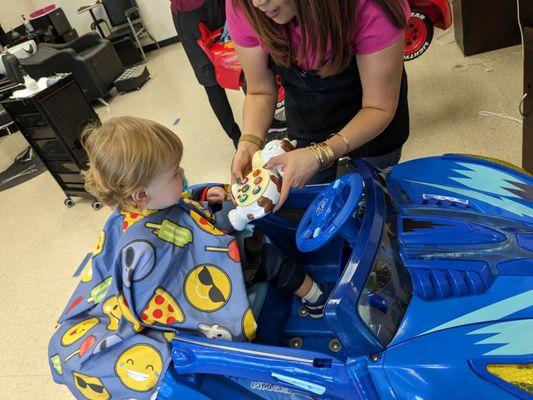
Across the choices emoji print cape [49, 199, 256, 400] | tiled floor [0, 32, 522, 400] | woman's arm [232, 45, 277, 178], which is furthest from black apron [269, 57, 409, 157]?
tiled floor [0, 32, 522, 400]

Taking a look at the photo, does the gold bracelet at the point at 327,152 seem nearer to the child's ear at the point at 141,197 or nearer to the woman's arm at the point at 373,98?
the woman's arm at the point at 373,98

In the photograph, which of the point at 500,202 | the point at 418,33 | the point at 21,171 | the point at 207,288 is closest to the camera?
the point at 500,202

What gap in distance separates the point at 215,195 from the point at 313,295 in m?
0.38

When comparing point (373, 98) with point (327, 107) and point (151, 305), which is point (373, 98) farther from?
point (151, 305)

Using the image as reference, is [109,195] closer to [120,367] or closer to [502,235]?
[120,367]

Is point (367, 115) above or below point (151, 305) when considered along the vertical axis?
above

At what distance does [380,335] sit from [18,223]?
8.53 feet

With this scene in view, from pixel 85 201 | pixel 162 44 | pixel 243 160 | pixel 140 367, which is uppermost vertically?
pixel 243 160

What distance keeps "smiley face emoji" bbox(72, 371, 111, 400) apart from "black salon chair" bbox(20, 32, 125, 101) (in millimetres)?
3370

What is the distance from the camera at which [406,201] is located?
820mm

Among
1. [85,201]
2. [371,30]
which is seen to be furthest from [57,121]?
[371,30]

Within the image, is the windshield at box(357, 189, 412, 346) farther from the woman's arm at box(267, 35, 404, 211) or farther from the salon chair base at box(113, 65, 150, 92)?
the salon chair base at box(113, 65, 150, 92)

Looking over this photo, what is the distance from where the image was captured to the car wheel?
78.3 inches

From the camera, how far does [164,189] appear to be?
898 mm
